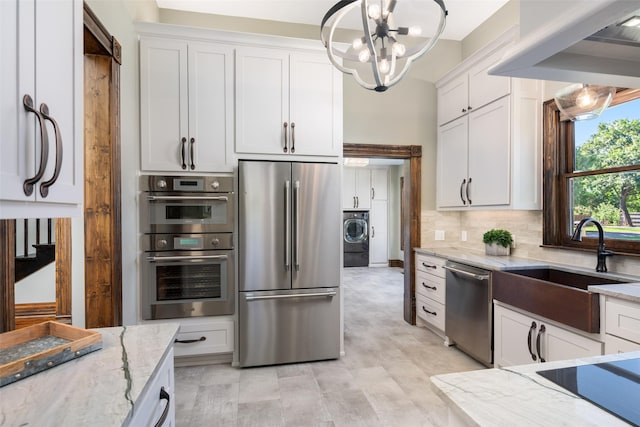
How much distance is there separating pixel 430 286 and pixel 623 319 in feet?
6.21

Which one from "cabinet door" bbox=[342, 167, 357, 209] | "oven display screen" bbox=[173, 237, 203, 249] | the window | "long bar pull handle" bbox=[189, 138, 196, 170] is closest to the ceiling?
the window

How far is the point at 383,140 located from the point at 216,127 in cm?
190

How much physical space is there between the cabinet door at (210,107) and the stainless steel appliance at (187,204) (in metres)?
0.15

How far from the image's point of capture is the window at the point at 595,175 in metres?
2.19

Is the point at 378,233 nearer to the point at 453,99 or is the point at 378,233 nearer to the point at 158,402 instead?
the point at 453,99

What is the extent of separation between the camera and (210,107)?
→ 270 cm

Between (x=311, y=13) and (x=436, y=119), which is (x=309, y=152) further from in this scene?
(x=436, y=119)

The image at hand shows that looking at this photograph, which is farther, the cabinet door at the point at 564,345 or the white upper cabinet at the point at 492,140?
the white upper cabinet at the point at 492,140

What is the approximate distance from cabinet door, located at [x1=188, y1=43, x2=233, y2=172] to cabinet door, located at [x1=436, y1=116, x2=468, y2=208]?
7.56 feet

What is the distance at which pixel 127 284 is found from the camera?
2.40 meters

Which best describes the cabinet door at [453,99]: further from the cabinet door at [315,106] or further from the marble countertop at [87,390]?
the marble countertop at [87,390]

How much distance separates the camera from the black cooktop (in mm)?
648

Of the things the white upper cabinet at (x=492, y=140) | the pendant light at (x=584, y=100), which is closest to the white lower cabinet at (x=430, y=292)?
the white upper cabinet at (x=492, y=140)

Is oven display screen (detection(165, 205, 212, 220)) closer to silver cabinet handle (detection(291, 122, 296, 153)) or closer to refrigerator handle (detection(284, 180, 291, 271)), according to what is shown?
refrigerator handle (detection(284, 180, 291, 271))
